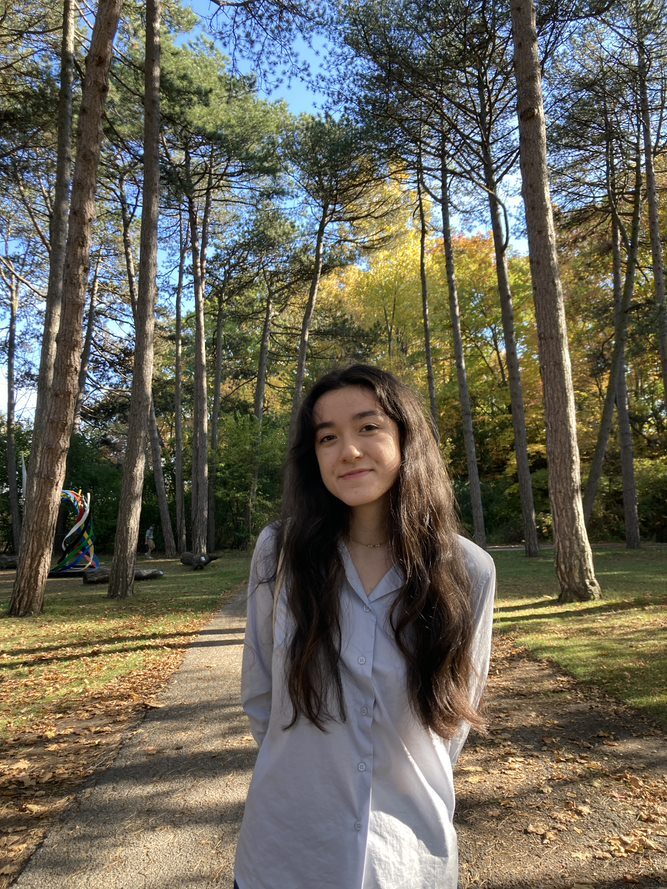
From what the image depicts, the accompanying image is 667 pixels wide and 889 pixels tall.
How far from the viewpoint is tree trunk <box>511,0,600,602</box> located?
312 inches

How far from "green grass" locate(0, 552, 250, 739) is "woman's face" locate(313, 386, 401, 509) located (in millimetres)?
3797

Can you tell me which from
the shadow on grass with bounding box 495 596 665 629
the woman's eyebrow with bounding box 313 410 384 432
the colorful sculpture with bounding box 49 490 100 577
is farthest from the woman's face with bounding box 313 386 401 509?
the colorful sculpture with bounding box 49 490 100 577

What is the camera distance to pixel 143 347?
10711 millimetres

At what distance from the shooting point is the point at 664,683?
4703 millimetres

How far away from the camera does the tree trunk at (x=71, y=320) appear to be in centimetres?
862

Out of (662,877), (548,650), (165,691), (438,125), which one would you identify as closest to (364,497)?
(662,877)

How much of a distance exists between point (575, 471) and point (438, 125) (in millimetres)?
9282

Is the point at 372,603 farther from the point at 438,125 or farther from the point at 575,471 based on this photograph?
the point at 438,125

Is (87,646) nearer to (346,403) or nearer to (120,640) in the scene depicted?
(120,640)

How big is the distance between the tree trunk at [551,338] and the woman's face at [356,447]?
685 centimetres

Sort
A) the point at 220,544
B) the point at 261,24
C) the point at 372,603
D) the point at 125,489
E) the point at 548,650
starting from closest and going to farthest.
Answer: the point at 372,603 → the point at 548,650 → the point at 261,24 → the point at 125,489 → the point at 220,544

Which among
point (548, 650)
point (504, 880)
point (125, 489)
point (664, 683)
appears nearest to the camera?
point (504, 880)

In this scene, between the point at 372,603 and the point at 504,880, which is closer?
the point at 372,603

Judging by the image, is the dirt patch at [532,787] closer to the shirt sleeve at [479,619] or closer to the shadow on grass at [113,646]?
the shirt sleeve at [479,619]
